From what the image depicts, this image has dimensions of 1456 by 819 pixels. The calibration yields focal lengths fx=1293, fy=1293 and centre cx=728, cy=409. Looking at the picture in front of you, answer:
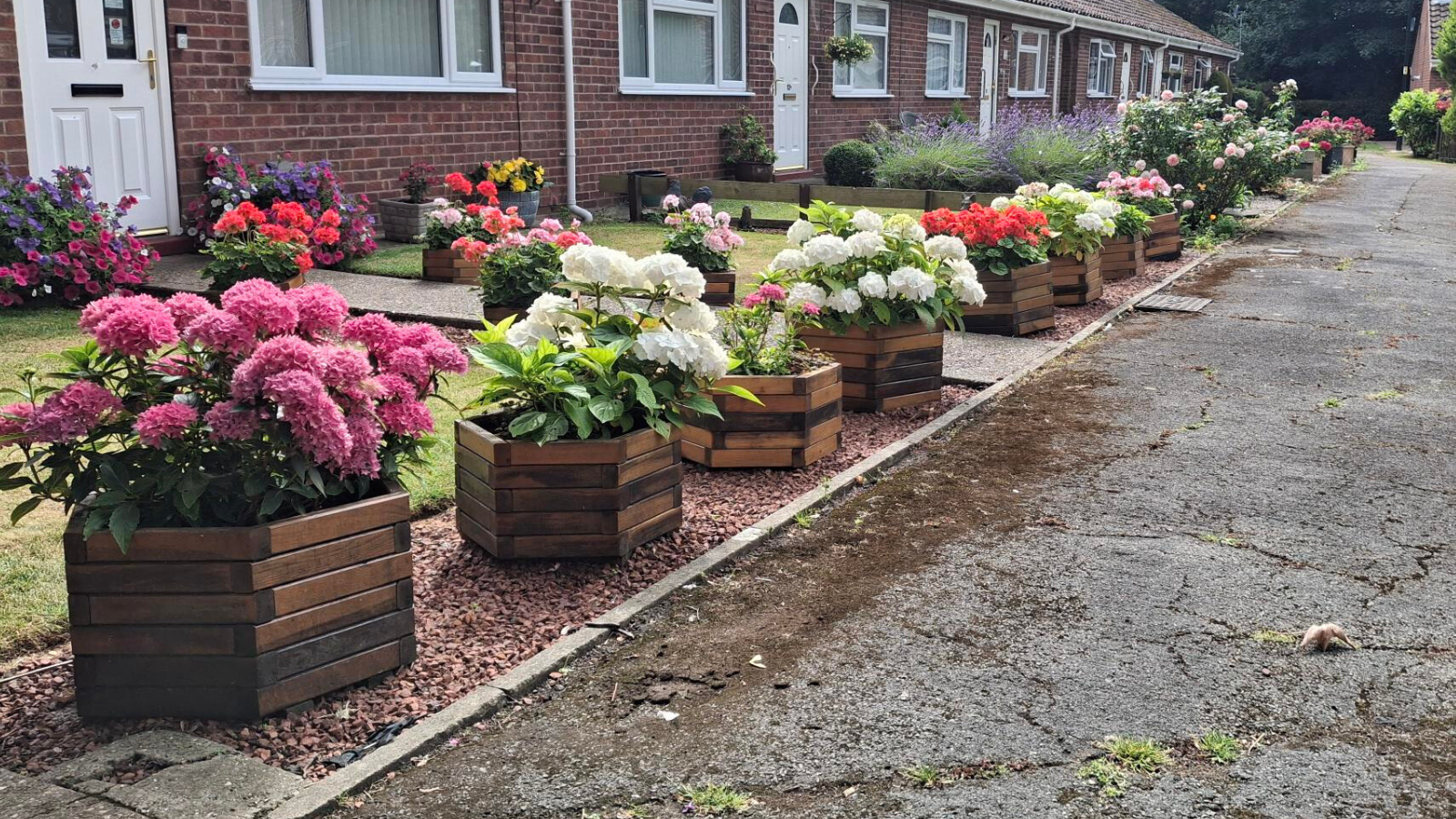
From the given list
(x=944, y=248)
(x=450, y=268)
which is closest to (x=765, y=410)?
(x=944, y=248)

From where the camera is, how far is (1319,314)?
986 centimetres

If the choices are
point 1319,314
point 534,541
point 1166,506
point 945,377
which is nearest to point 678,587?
point 534,541

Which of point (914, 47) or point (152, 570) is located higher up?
point (914, 47)

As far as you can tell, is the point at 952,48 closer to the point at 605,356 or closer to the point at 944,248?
the point at 944,248

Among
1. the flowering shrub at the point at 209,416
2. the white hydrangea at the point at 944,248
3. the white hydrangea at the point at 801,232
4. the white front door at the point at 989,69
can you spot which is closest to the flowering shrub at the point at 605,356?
the flowering shrub at the point at 209,416

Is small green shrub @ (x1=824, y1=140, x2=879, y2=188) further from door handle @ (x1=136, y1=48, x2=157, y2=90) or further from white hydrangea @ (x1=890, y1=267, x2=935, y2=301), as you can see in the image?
white hydrangea @ (x1=890, y1=267, x2=935, y2=301)

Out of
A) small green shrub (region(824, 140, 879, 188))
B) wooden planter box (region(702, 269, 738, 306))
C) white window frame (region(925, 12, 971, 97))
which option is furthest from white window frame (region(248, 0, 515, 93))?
white window frame (region(925, 12, 971, 97))

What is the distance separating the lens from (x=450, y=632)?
372 cm

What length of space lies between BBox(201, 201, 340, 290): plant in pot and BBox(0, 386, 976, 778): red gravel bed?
3.65m

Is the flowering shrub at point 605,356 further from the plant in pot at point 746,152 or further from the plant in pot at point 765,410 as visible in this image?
the plant in pot at point 746,152

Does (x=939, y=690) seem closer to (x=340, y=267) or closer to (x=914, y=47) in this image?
(x=340, y=267)

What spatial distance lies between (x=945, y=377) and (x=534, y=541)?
3673mm

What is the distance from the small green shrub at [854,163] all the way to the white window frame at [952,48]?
4.95 m

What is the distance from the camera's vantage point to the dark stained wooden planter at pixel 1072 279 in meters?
9.78
